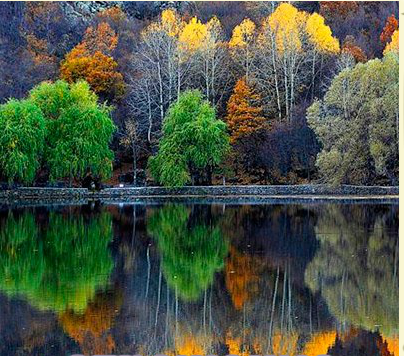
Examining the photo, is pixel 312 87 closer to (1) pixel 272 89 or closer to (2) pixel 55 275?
(1) pixel 272 89

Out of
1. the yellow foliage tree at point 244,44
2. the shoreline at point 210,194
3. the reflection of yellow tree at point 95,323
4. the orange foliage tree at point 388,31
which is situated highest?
the orange foliage tree at point 388,31

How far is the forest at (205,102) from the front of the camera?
137ft

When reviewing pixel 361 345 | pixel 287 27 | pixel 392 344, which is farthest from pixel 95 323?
pixel 287 27

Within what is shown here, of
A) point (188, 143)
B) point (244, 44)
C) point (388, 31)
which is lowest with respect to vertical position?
point (188, 143)

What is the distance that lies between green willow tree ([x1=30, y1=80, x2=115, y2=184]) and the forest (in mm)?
61

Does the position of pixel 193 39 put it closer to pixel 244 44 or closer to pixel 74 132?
pixel 244 44

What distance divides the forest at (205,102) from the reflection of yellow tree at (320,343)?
2892cm

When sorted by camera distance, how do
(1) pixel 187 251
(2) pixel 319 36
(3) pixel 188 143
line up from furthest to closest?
(2) pixel 319 36 < (3) pixel 188 143 < (1) pixel 187 251

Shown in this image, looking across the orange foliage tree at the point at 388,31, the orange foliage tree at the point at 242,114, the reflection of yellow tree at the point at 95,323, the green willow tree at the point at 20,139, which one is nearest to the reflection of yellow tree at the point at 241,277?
the reflection of yellow tree at the point at 95,323

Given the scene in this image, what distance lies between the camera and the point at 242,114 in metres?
47.1

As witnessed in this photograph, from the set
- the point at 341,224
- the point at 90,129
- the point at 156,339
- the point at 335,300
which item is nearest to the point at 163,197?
the point at 90,129

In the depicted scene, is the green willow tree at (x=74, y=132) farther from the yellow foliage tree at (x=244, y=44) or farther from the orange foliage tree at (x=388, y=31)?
the orange foliage tree at (x=388, y=31)

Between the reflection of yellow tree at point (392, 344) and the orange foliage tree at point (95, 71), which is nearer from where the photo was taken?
the reflection of yellow tree at point (392, 344)

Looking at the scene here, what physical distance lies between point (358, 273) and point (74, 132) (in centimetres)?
2691
